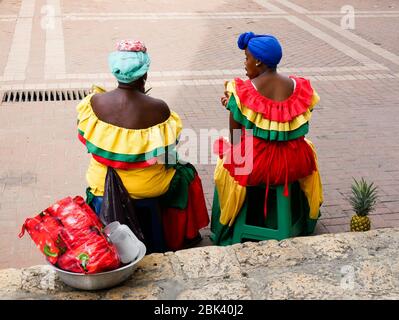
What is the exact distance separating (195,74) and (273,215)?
4.56 meters

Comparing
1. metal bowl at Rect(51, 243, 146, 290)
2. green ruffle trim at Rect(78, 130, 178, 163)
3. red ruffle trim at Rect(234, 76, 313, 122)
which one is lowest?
metal bowl at Rect(51, 243, 146, 290)

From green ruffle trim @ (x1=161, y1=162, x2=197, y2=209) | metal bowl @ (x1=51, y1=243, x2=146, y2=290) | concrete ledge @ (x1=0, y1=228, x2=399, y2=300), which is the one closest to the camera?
metal bowl @ (x1=51, y1=243, x2=146, y2=290)

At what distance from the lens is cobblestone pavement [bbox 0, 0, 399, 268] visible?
545 centimetres

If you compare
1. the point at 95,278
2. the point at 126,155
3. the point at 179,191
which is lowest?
the point at 179,191

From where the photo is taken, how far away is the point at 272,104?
412 centimetres

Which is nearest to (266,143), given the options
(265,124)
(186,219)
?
(265,124)

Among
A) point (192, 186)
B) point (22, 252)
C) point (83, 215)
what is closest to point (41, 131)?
point (22, 252)

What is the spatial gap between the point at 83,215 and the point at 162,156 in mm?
1004

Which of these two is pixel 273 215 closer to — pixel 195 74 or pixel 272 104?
pixel 272 104

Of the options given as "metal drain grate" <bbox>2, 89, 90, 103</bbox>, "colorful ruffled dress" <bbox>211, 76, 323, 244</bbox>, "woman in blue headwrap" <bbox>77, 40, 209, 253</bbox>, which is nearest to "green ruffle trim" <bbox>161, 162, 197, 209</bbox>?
"woman in blue headwrap" <bbox>77, 40, 209, 253</bbox>

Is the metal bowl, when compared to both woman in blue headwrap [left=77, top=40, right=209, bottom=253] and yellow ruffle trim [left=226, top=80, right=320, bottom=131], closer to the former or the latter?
woman in blue headwrap [left=77, top=40, right=209, bottom=253]

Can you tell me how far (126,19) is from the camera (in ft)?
38.7

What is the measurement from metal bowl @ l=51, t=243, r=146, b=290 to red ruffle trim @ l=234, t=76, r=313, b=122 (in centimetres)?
150

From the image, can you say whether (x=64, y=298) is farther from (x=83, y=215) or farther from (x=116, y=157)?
(x=116, y=157)
